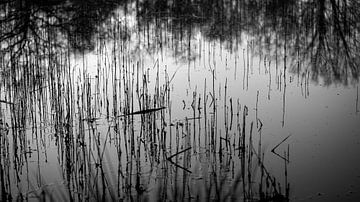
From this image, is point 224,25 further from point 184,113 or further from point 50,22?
point 184,113

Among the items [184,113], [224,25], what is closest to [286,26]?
[224,25]

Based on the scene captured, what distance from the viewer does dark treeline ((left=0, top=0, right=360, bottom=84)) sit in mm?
7910

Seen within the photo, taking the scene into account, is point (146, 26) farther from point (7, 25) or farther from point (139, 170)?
point (139, 170)

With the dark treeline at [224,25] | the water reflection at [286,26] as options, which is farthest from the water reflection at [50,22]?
the water reflection at [286,26]

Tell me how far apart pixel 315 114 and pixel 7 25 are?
736 cm

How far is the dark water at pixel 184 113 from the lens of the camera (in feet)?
11.7

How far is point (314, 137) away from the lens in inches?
177

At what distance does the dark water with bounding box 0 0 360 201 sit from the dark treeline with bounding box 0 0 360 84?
0.06 metres

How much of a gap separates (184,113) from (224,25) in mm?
5237

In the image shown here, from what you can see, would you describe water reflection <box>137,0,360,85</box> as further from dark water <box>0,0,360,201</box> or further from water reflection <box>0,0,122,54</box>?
water reflection <box>0,0,122,54</box>

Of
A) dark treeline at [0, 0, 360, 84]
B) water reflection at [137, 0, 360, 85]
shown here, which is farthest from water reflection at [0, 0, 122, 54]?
water reflection at [137, 0, 360, 85]

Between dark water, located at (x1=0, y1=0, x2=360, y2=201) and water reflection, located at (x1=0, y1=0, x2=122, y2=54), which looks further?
water reflection, located at (x1=0, y1=0, x2=122, y2=54)

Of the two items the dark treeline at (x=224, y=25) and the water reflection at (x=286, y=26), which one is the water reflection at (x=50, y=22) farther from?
the water reflection at (x=286, y=26)

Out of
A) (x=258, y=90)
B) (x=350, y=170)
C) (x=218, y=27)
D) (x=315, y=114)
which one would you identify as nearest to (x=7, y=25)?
(x=218, y=27)
